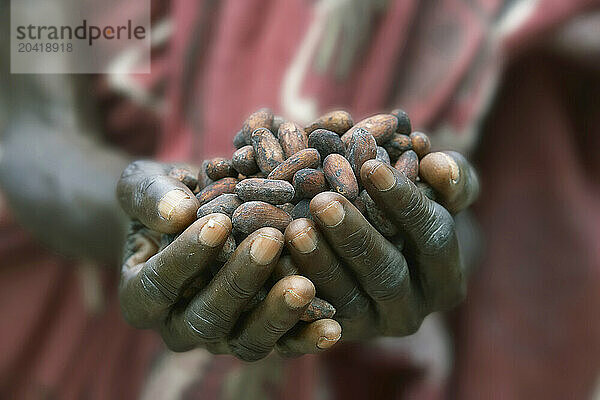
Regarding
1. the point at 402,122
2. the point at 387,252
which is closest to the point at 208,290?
the point at 387,252

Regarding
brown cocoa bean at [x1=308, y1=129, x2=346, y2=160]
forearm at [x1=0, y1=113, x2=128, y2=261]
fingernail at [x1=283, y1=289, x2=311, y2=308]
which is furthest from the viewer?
forearm at [x1=0, y1=113, x2=128, y2=261]

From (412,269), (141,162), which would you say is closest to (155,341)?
(141,162)

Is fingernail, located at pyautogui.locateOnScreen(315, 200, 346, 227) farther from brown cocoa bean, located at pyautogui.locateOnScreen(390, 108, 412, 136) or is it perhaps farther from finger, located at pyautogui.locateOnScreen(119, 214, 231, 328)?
brown cocoa bean, located at pyautogui.locateOnScreen(390, 108, 412, 136)

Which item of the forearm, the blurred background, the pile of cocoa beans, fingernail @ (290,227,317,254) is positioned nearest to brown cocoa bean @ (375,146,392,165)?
the pile of cocoa beans

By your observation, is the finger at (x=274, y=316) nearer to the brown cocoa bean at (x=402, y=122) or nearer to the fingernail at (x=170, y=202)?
the fingernail at (x=170, y=202)

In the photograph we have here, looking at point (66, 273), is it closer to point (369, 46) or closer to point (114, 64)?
point (114, 64)

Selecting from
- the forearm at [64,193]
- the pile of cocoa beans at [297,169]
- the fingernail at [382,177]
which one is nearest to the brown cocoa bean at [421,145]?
the pile of cocoa beans at [297,169]

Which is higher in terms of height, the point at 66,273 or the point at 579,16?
the point at 579,16
